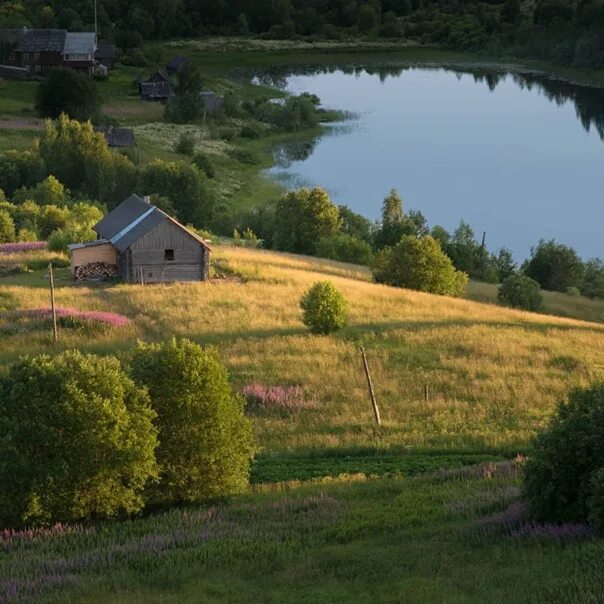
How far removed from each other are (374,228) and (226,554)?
180 feet

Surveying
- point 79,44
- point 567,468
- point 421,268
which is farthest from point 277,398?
point 79,44

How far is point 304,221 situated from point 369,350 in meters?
32.5

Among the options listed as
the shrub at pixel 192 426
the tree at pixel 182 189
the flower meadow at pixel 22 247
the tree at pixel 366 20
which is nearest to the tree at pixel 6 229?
the flower meadow at pixel 22 247

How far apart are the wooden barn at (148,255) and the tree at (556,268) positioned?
76.1ft

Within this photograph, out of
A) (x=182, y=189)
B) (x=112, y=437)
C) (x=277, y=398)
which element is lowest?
(x=182, y=189)

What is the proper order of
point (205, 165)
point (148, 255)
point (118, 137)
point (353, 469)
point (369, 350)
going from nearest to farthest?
1. point (353, 469)
2. point (369, 350)
3. point (148, 255)
4. point (205, 165)
5. point (118, 137)

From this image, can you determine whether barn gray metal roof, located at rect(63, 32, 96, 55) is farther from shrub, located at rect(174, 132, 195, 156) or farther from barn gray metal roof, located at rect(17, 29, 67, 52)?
shrub, located at rect(174, 132, 195, 156)

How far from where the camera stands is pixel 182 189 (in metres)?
63.2

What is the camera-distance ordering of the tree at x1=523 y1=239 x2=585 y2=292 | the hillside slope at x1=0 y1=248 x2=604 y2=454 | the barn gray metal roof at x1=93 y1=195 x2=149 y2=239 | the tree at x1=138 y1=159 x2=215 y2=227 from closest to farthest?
the hillside slope at x1=0 y1=248 x2=604 y2=454
the barn gray metal roof at x1=93 y1=195 x2=149 y2=239
the tree at x1=523 y1=239 x2=585 y2=292
the tree at x1=138 y1=159 x2=215 y2=227

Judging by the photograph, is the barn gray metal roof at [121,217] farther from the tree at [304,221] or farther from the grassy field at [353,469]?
the tree at [304,221]

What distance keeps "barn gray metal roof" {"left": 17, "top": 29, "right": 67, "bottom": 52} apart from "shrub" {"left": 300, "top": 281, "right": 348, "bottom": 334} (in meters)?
Answer: 88.5

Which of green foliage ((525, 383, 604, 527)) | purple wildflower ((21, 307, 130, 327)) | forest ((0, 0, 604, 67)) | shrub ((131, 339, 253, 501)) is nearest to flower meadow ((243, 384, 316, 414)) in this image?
shrub ((131, 339, 253, 501))

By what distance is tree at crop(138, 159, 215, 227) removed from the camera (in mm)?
63156

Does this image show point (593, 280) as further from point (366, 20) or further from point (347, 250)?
point (366, 20)
